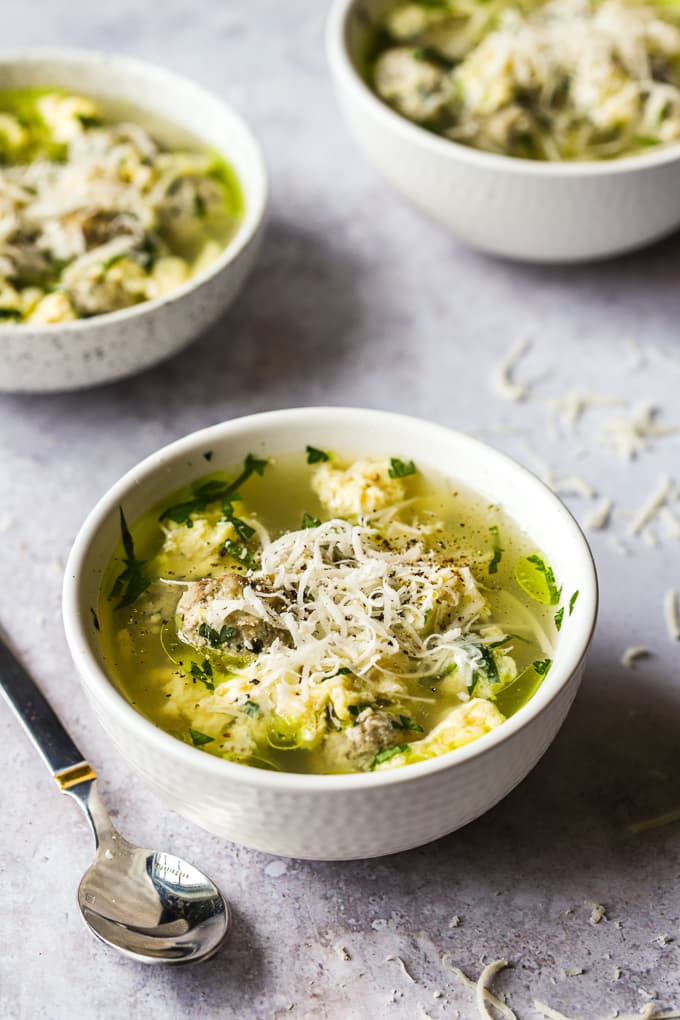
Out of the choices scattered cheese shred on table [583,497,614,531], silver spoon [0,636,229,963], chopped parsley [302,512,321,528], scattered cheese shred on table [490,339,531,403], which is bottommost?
scattered cheese shred on table [583,497,614,531]

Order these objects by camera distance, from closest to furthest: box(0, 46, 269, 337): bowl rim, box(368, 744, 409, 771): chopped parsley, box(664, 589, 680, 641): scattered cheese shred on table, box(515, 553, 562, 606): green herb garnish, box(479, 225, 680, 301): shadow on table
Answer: box(368, 744, 409, 771): chopped parsley → box(515, 553, 562, 606): green herb garnish → box(664, 589, 680, 641): scattered cheese shred on table → box(0, 46, 269, 337): bowl rim → box(479, 225, 680, 301): shadow on table

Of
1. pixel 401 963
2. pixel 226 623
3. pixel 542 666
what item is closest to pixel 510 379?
pixel 542 666

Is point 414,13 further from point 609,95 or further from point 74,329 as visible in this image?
point 74,329

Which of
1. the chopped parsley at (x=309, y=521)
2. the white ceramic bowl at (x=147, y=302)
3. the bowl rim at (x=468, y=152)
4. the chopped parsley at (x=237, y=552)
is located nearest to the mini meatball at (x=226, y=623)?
the chopped parsley at (x=237, y=552)

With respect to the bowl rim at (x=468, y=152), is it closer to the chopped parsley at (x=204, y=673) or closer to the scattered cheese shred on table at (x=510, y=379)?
the scattered cheese shred on table at (x=510, y=379)

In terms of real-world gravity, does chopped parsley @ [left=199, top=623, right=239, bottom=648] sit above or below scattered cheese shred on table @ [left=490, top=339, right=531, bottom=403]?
above

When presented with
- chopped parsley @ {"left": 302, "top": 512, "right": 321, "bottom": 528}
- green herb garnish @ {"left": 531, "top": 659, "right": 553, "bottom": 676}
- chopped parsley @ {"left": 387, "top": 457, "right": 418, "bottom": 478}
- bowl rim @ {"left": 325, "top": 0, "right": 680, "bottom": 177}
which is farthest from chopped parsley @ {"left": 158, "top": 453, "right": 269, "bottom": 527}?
bowl rim @ {"left": 325, "top": 0, "right": 680, "bottom": 177}

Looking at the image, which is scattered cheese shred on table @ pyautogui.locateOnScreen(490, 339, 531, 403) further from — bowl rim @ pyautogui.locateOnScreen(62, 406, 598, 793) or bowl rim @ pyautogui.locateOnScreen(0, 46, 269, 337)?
bowl rim @ pyautogui.locateOnScreen(62, 406, 598, 793)
